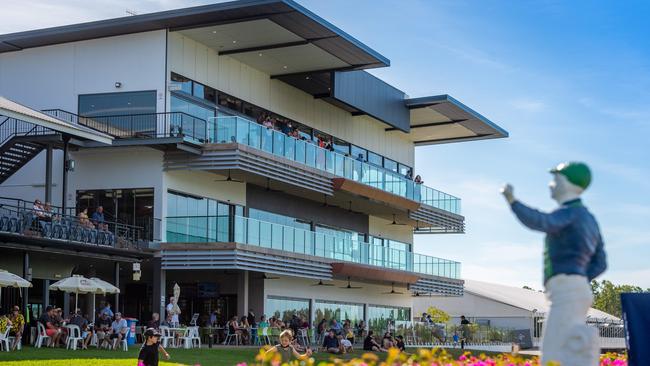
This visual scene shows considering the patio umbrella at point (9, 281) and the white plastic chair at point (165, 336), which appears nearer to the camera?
the patio umbrella at point (9, 281)

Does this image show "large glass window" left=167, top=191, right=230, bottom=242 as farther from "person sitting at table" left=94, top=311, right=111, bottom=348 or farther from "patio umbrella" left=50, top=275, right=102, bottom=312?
"patio umbrella" left=50, top=275, right=102, bottom=312

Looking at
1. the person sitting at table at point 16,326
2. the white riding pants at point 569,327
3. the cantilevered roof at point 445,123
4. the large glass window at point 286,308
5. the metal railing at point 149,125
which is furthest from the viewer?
the cantilevered roof at point 445,123

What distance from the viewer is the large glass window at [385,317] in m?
55.8

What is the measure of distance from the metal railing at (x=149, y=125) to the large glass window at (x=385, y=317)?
1821 centimetres

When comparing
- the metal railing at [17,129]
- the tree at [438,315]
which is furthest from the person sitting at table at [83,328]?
the tree at [438,315]

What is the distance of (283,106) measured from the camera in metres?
48.1

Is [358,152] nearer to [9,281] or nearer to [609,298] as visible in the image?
[9,281]

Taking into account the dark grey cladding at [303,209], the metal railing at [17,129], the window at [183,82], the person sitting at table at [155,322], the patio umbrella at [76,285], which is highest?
the window at [183,82]

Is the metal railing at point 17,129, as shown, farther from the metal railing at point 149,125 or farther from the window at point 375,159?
the window at point 375,159

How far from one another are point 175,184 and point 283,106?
29.0ft

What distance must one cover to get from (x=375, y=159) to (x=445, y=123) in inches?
183

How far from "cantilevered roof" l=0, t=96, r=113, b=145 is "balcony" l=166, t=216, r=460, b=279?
4304 mm

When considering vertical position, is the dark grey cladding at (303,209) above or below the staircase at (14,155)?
below

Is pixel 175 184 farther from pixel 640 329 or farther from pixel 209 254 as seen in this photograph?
pixel 640 329
